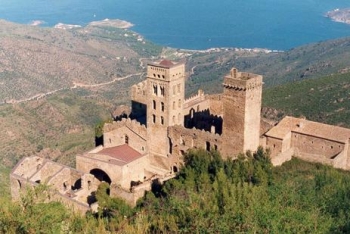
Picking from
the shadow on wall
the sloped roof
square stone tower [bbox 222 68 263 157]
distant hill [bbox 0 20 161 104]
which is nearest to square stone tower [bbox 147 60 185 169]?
the shadow on wall

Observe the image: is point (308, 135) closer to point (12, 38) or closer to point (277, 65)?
point (277, 65)

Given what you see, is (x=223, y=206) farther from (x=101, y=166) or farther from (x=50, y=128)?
(x=50, y=128)

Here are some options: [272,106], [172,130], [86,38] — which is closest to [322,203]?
[172,130]

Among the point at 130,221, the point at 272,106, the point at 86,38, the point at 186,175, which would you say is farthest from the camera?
the point at 86,38

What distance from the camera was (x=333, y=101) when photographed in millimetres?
64500

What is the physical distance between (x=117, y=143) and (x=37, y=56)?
9257 centimetres

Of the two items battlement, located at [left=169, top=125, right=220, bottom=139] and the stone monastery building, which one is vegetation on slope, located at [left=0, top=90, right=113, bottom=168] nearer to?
the stone monastery building

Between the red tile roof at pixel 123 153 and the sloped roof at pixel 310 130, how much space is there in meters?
10.8

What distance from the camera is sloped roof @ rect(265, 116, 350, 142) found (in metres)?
38.8

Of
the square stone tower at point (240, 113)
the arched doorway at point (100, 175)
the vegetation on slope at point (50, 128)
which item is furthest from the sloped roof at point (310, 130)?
the vegetation on slope at point (50, 128)

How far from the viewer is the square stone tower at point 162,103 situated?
39.5 metres

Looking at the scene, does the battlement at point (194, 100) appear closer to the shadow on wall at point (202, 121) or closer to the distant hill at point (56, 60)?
the shadow on wall at point (202, 121)

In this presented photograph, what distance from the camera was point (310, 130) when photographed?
131 ft

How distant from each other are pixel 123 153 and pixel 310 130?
1503 cm
